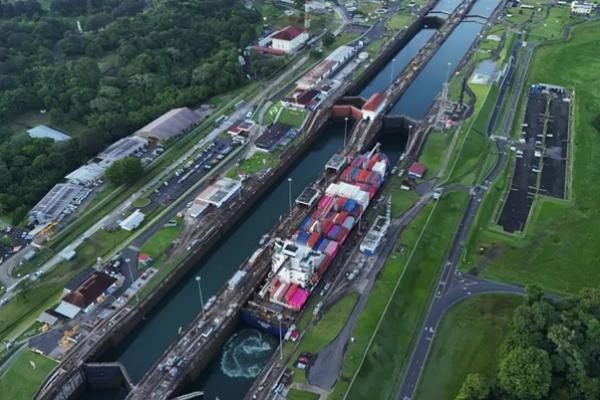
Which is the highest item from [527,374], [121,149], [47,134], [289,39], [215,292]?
[289,39]

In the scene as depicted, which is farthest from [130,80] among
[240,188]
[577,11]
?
[577,11]

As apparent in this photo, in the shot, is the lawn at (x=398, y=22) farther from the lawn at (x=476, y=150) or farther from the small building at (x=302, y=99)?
the small building at (x=302, y=99)

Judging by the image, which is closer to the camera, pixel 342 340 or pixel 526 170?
pixel 342 340

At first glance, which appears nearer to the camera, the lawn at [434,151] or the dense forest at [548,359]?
the dense forest at [548,359]

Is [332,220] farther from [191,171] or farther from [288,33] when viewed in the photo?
[288,33]

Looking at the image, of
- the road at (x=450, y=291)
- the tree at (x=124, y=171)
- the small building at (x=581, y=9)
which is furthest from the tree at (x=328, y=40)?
the small building at (x=581, y=9)

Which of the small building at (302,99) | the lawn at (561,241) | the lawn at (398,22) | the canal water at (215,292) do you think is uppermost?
the lawn at (398,22)

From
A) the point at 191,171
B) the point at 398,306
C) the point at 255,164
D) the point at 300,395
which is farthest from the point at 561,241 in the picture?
the point at 191,171
